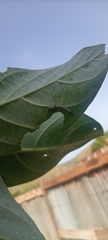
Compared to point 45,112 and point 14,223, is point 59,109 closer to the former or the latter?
point 45,112

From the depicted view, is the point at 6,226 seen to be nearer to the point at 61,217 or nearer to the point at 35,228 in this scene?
the point at 35,228

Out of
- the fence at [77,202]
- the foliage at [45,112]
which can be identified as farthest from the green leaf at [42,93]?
the fence at [77,202]

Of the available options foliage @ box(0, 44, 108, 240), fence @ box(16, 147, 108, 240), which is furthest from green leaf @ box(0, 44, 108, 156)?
fence @ box(16, 147, 108, 240)

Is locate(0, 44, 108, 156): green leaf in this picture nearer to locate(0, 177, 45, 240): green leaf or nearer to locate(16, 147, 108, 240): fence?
locate(0, 177, 45, 240): green leaf

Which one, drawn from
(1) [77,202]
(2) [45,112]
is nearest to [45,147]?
(2) [45,112]

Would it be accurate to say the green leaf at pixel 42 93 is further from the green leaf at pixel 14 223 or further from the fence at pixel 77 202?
the fence at pixel 77 202

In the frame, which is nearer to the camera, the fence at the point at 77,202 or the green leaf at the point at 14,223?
the green leaf at the point at 14,223

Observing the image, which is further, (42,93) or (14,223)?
(42,93)
